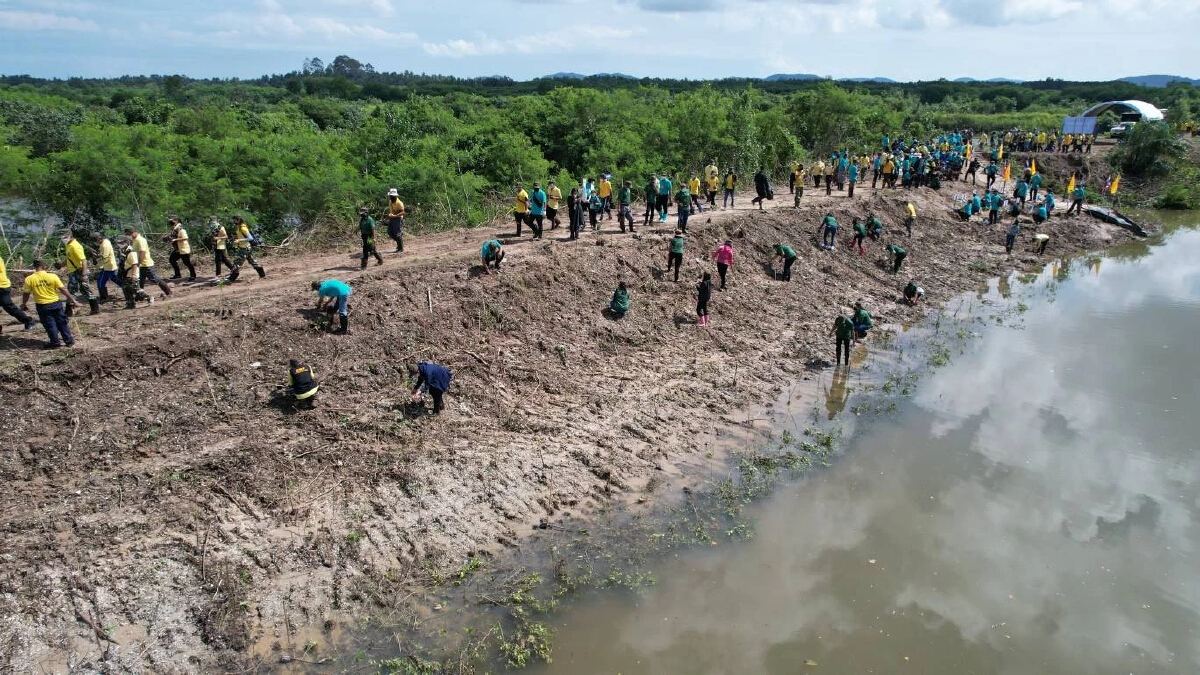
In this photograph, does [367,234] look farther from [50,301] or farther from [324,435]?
[50,301]

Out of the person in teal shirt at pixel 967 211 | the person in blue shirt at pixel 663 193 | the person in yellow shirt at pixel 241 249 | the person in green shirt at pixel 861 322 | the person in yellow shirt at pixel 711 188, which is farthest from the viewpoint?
the person in teal shirt at pixel 967 211

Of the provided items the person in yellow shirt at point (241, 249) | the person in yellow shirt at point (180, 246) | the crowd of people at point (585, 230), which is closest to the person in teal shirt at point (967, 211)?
the crowd of people at point (585, 230)

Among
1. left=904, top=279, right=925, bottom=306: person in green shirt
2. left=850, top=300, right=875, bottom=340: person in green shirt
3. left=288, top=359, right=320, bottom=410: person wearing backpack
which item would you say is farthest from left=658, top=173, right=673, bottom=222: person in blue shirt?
left=288, top=359, right=320, bottom=410: person wearing backpack

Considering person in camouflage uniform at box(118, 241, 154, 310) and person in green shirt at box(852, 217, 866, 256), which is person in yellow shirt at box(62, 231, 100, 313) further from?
person in green shirt at box(852, 217, 866, 256)

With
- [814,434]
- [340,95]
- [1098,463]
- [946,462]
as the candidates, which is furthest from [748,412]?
[340,95]

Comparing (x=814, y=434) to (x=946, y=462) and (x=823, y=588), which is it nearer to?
(x=946, y=462)

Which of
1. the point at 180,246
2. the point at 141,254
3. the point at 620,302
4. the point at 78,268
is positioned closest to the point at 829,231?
the point at 620,302

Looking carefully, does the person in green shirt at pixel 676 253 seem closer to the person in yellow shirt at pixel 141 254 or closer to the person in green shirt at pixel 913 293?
the person in green shirt at pixel 913 293
